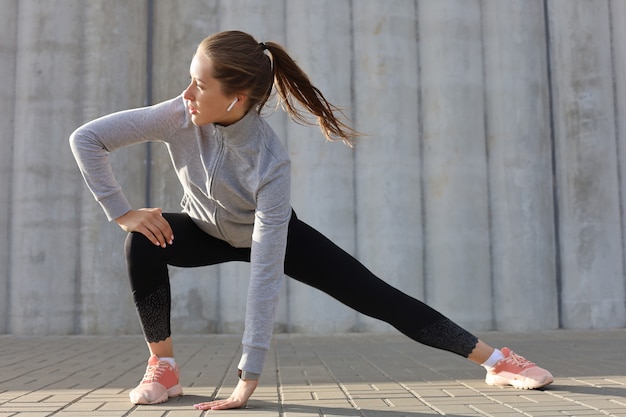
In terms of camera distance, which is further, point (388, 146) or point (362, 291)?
point (388, 146)

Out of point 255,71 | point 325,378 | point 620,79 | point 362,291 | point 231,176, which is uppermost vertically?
point 620,79

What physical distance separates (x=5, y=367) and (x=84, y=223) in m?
1.92

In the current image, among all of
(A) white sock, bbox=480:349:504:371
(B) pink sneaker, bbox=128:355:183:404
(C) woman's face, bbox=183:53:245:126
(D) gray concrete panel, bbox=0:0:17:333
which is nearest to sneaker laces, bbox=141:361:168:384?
(B) pink sneaker, bbox=128:355:183:404

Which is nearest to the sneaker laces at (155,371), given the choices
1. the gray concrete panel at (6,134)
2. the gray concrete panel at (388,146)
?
the gray concrete panel at (388,146)

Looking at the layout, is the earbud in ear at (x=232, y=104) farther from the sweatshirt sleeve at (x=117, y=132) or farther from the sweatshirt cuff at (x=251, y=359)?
the sweatshirt cuff at (x=251, y=359)

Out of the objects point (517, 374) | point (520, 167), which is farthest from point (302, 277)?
point (520, 167)

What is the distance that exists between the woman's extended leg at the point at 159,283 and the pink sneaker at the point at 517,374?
3.23 feet

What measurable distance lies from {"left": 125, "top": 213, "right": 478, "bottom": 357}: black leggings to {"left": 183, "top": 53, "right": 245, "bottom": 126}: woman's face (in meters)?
0.42

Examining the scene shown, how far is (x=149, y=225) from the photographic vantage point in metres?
2.18

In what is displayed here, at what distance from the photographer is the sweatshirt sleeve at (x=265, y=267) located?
199cm

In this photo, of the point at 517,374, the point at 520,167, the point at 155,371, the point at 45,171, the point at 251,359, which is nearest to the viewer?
the point at 251,359

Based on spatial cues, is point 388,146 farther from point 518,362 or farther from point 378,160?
point 518,362

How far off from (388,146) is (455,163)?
492 mm

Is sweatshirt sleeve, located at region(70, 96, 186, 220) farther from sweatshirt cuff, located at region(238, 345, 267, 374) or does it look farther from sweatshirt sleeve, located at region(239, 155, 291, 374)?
sweatshirt cuff, located at region(238, 345, 267, 374)
